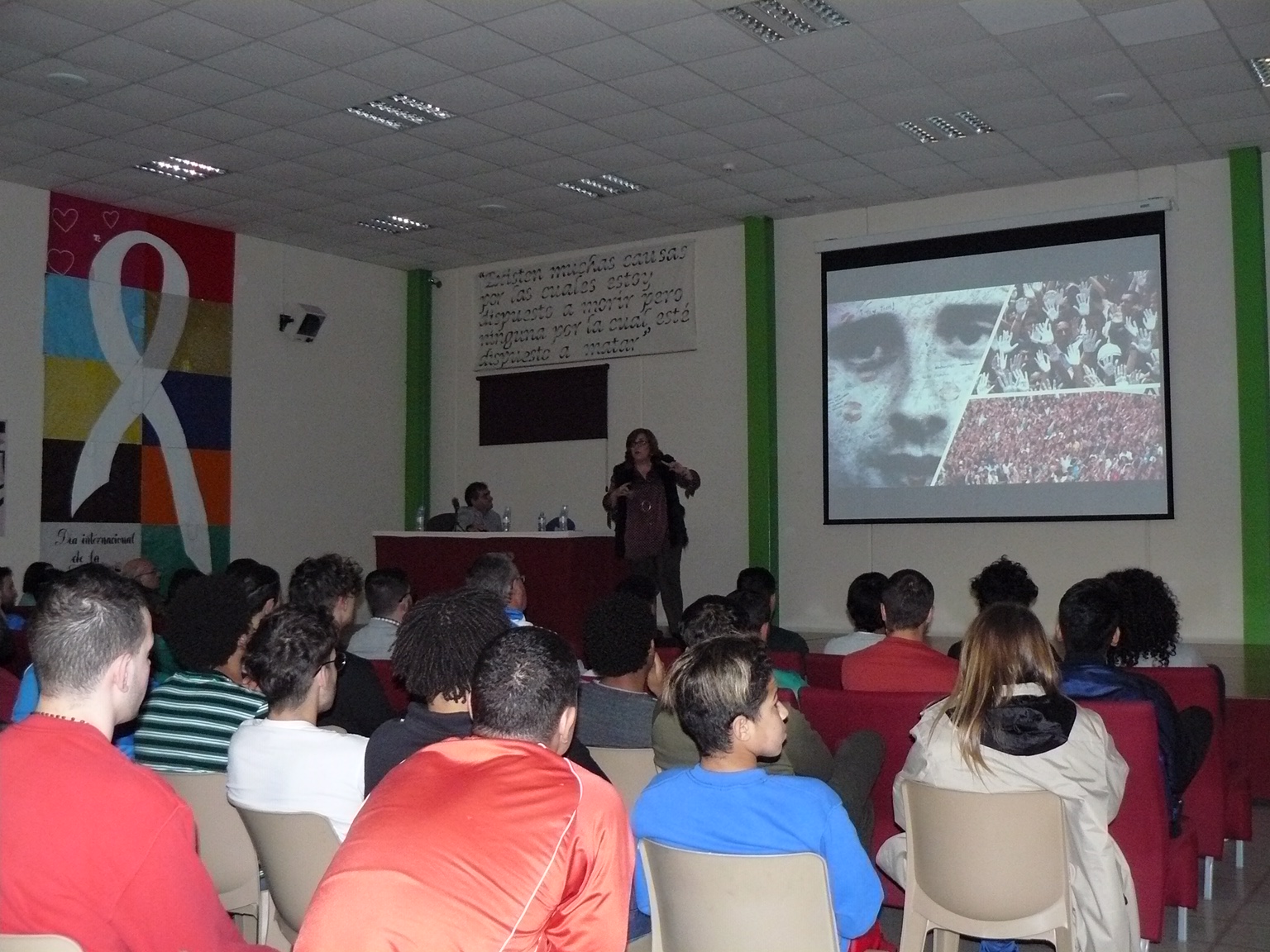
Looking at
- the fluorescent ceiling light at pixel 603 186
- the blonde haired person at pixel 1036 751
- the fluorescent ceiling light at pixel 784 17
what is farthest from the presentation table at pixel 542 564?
the blonde haired person at pixel 1036 751

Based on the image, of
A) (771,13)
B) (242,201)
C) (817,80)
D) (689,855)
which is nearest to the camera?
(689,855)

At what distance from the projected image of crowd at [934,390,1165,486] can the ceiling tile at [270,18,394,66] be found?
503 centimetres

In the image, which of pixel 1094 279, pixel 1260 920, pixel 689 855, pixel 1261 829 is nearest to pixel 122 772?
pixel 689 855

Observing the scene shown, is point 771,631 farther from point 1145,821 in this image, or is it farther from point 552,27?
point 552,27

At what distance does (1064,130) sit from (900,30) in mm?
1974

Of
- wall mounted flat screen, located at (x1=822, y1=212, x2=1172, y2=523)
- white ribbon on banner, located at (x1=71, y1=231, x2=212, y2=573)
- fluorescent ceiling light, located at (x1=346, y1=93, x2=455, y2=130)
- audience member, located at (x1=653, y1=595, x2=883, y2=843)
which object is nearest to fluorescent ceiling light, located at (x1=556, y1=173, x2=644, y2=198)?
fluorescent ceiling light, located at (x1=346, y1=93, x2=455, y2=130)

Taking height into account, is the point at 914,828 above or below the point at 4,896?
below

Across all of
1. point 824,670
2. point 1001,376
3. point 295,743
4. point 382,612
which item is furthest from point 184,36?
point 1001,376

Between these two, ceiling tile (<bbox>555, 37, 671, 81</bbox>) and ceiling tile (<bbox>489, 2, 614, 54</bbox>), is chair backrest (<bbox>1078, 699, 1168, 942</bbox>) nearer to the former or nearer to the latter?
ceiling tile (<bbox>489, 2, 614, 54</bbox>)

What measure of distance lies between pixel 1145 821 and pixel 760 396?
6.71 meters

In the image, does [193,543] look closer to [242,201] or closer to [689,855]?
[242,201]

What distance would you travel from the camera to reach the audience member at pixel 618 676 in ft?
9.72

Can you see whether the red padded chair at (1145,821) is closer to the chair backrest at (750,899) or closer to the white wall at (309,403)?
the chair backrest at (750,899)

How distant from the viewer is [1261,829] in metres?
4.73
